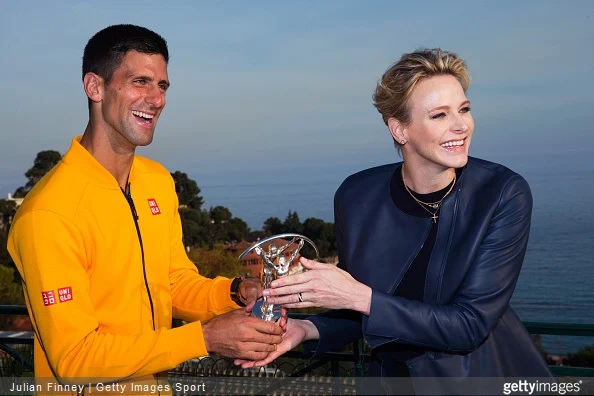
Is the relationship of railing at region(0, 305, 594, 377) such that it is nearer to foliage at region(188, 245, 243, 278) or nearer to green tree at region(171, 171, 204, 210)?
foliage at region(188, 245, 243, 278)

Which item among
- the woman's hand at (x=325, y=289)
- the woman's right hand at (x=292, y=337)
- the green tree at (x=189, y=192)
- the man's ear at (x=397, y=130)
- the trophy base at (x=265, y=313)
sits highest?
the man's ear at (x=397, y=130)

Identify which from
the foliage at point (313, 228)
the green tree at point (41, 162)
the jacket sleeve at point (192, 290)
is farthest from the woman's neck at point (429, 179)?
the green tree at point (41, 162)

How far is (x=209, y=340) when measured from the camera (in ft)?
8.70

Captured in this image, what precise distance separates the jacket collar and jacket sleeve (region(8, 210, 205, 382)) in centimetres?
25

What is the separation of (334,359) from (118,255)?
→ 1.45 m

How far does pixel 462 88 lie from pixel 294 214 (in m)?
62.5

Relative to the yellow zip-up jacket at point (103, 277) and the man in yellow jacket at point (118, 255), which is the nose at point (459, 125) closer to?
the man in yellow jacket at point (118, 255)

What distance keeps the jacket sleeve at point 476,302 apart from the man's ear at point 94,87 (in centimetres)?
138

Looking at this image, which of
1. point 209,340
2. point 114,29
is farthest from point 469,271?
point 114,29

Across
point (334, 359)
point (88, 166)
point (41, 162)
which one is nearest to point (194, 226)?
point (41, 162)

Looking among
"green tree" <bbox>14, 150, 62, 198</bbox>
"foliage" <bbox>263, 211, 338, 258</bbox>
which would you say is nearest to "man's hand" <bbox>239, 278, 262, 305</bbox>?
"foliage" <bbox>263, 211, 338, 258</bbox>

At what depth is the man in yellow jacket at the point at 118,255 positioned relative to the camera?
2.56 meters

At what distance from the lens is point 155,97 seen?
301 centimetres

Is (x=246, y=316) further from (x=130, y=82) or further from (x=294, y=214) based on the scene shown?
(x=294, y=214)
